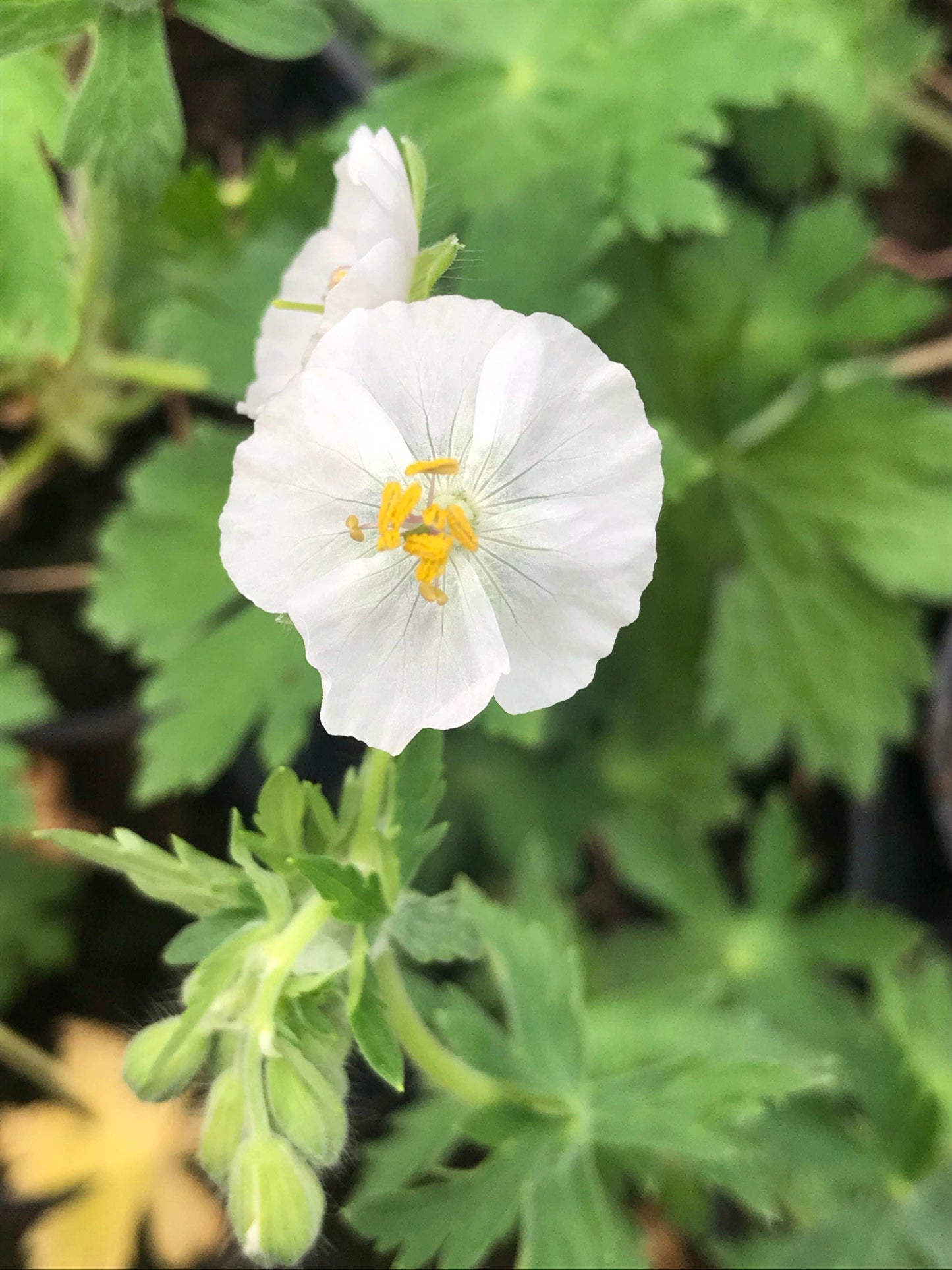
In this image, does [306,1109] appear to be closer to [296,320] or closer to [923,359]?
[296,320]

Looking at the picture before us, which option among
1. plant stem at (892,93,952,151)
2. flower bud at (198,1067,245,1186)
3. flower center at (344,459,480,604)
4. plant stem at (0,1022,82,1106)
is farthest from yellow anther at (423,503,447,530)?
plant stem at (892,93,952,151)

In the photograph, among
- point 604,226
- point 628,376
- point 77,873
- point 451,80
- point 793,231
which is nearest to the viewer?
point 628,376

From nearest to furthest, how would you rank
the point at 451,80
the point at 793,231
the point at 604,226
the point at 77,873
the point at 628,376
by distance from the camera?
1. the point at 628,376
2. the point at 604,226
3. the point at 451,80
4. the point at 793,231
5. the point at 77,873

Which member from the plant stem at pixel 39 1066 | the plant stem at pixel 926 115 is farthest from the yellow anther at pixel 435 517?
the plant stem at pixel 926 115

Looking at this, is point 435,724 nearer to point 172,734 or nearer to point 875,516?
point 172,734

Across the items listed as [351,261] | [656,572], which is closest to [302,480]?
[351,261]

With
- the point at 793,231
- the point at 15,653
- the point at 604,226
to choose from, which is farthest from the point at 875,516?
the point at 15,653

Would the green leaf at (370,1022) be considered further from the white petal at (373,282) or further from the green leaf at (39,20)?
the green leaf at (39,20)
